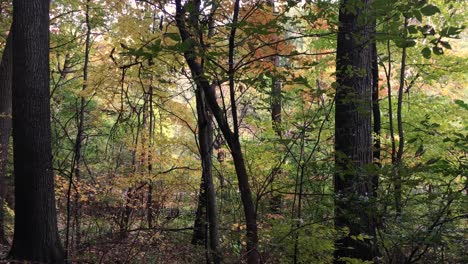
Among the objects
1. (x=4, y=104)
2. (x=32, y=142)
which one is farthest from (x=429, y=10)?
(x=4, y=104)

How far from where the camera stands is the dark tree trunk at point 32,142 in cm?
530

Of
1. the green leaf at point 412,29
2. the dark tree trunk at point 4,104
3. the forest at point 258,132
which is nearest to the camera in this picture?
the green leaf at point 412,29

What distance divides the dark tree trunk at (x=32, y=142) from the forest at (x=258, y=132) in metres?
0.02

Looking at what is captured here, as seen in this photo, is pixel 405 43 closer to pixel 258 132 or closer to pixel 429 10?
pixel 429 10

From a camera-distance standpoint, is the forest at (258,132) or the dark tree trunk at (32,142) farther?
the dark tree trunk at (32,142)

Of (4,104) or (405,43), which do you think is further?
(4,104)

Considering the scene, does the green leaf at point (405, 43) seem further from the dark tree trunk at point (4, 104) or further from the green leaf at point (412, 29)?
the dark tree trunk at point (4, 104)

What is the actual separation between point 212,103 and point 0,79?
7.02 m

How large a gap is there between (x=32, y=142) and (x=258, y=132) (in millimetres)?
5455

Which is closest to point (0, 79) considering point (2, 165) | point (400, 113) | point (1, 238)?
point (2, 165)

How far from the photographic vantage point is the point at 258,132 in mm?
9727

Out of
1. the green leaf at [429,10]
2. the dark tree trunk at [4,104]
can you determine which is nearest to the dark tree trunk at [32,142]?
the dark tree trunk at [4,104]

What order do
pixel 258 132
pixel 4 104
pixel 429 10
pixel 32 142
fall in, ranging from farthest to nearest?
1. pixel 258 132
2. pixel 4 104
3. pixel 32 142
4. pixel 429 10

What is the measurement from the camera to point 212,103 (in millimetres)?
3215
